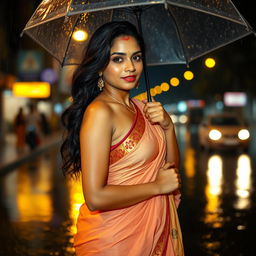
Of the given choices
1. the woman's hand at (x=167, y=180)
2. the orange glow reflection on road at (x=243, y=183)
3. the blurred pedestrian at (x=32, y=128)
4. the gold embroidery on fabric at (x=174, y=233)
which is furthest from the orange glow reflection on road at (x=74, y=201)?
the blurred pedestrian at (x=32, y=128)

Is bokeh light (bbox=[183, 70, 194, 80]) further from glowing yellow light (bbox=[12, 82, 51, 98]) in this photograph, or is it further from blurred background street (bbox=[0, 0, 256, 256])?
glowing yellow light (bbox=[12, 82, 51, 98])

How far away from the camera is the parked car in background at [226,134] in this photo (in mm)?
21656

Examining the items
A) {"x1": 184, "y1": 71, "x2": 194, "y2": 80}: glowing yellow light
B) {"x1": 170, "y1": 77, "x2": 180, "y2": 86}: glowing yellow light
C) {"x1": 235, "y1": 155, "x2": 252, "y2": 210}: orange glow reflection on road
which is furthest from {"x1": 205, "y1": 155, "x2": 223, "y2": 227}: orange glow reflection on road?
{"x1": 170, "y1": 77, "x2": 180, "y2": 86}: glowing yellow light

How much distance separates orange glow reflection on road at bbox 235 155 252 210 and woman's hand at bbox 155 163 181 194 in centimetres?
653

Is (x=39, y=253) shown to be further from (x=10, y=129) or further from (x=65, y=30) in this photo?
(x=10, y=129)

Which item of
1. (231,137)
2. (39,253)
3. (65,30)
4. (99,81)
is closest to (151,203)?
(99,81)

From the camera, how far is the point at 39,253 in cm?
643

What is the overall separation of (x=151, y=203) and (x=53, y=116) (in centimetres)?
4682

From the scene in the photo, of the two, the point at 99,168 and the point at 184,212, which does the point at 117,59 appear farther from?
the point at 184,212

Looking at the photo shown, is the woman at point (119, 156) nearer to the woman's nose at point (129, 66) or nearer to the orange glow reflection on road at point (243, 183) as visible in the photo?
the woman's nose at point (129, 66)

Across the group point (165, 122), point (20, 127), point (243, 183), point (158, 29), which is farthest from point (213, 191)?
point (20, 127)

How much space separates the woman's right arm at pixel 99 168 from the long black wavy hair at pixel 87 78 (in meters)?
0.31

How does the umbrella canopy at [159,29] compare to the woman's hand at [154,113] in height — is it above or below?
above

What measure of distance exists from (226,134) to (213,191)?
428 inches
